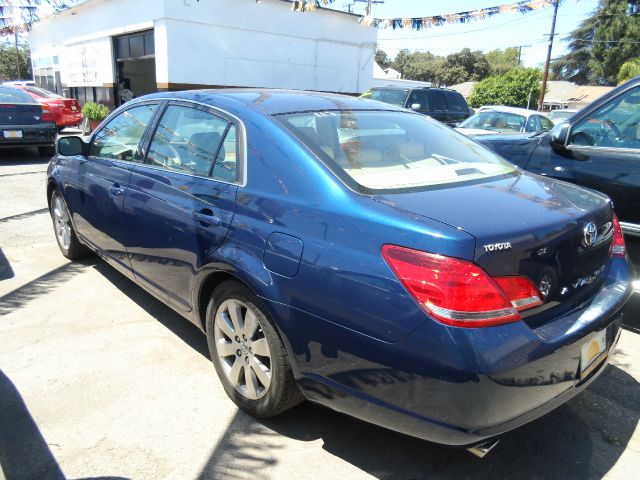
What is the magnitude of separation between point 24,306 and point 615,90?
15.9ft

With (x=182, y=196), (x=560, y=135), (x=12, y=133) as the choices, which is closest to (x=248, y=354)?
(x=182, y=196)

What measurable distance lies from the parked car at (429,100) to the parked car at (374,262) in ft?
31.0

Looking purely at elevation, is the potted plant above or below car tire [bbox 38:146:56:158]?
above

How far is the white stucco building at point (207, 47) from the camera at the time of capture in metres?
16.5

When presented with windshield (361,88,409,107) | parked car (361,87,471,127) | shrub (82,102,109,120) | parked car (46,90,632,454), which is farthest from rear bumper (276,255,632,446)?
shrub (82,102,109,120)

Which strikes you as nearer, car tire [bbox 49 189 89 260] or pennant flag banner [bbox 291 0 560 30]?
car tire [bbox 49 189 89 260]

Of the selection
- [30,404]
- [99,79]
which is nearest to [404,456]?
[30,404]

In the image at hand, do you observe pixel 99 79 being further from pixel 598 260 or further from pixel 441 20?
pixel 598 260

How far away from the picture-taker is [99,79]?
2148 cm

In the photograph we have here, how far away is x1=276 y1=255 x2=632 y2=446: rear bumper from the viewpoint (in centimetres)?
187

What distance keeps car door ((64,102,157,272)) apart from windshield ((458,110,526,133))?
28.2 feet

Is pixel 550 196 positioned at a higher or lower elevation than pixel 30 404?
higher

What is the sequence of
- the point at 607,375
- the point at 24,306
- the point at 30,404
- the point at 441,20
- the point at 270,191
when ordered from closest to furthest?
the point at 270,191, the point at 30,404, the point at 607,375, the point at 24,306, the point at 441,20

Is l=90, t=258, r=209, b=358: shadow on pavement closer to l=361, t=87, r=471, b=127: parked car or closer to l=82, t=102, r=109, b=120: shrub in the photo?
l=361, t=87, r=471, b=127: parked car
